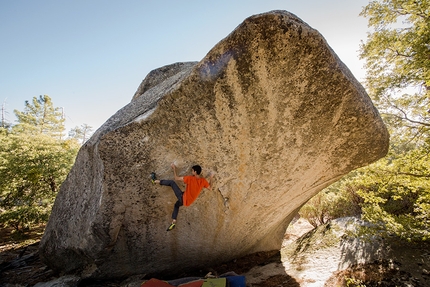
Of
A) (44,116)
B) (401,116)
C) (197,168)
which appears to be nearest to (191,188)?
(197,168)

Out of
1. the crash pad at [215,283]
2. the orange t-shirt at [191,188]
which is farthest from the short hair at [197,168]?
the crash pad at [215,283]

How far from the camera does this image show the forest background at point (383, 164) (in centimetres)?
515

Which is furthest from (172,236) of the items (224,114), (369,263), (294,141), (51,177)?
(51,177)

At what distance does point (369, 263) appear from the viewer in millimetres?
4938

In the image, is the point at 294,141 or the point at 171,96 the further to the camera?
the point at 294,141

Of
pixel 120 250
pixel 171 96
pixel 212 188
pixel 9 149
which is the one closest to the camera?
pixel 171 96

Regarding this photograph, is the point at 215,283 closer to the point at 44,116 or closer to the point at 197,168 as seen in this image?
the point at 197,168

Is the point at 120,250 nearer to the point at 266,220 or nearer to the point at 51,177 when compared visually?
the point at 266,220

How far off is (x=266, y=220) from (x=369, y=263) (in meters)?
2.50

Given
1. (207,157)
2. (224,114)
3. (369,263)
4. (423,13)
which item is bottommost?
(369,263)

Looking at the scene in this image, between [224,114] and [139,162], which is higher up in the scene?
[224,114]

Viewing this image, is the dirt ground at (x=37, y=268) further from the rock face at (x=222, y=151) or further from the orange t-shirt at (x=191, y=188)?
the orange t-shirt at (x=191, y=188)

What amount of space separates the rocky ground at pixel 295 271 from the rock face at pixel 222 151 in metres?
0.86

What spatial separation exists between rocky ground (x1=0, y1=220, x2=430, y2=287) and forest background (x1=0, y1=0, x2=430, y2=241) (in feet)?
2.04
